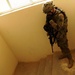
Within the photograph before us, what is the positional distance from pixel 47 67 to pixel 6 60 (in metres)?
0.91

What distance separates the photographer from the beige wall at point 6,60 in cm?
343

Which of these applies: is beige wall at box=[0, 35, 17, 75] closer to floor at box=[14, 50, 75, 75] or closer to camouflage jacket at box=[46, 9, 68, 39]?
floor at box=[14, 50, 75, 75]

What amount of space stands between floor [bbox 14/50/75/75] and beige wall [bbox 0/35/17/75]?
193mm

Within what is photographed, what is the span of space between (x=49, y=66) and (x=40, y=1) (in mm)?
1312

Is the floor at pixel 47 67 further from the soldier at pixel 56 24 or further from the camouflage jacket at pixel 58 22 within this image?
the camouflage jacket at pixel 58 22

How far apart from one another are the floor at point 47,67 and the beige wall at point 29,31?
14 cm

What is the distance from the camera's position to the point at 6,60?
358cm

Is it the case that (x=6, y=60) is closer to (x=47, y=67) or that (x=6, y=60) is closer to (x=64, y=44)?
(x=47, y=67)

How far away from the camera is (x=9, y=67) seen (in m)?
3.66

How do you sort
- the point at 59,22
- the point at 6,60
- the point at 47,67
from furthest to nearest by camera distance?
the point at 6,60 < the point at 47,67 < the point at 59,22

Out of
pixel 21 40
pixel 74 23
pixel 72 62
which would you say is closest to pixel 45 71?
pixel 72 62

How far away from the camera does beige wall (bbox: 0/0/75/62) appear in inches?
126

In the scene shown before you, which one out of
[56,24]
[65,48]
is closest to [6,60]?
[65,48]

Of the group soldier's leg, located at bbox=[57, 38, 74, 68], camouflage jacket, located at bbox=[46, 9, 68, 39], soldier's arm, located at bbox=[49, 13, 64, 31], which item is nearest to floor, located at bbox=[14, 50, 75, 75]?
soldier's leg, located at bbox=[57, 38, 74, 68]
